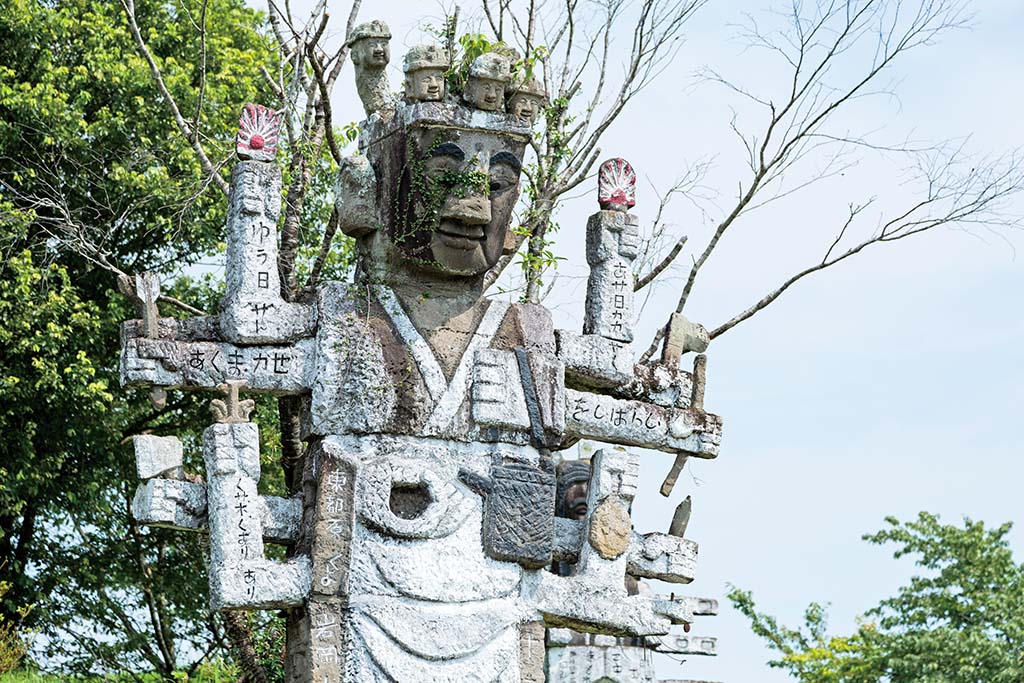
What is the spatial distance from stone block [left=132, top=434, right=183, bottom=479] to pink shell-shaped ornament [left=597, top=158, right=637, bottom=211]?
2.77 m

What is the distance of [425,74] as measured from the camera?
10242mm

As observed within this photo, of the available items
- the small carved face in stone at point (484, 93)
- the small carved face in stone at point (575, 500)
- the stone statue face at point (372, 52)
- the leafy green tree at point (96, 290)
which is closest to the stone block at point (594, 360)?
the small carved face in stone at point (575, 500)

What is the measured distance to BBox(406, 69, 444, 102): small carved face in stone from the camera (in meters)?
10.2

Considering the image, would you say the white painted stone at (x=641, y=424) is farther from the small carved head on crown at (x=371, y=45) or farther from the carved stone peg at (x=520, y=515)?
the small carved head on crown at (x=371, y=45)

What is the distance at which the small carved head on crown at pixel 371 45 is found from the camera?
10438 millimetres

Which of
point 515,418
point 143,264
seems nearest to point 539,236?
point 515,418

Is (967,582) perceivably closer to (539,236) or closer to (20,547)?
(539,236)

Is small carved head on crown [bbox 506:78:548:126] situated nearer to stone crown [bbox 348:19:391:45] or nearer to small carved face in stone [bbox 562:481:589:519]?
stone crown [bbox 348:19:391:45]

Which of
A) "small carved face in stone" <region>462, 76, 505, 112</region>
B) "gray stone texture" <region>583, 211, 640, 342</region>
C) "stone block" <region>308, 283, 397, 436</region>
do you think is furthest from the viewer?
"gray stone texture" <region>583, 211, 640, 342</region>

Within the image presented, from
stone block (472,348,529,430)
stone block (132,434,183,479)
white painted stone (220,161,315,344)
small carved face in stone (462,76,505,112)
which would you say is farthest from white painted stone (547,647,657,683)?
small carved face in stone (462,76,505,112)

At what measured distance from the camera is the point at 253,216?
10.1 m

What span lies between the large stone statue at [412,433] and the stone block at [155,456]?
0.01 meters

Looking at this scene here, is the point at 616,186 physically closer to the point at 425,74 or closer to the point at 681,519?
the point at 425,74

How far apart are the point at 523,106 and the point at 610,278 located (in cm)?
108
